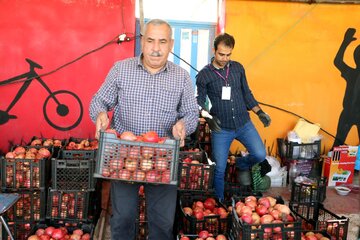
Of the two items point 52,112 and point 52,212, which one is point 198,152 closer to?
point 52,212

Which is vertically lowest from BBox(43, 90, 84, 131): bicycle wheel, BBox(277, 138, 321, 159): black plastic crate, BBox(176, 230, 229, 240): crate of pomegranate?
BBox(176, 230, 229, 240): crate of pomegranate

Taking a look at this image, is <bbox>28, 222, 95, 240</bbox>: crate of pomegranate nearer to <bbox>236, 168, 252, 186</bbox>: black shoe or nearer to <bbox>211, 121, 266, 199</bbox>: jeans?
<bbox>211, 121, 266, 199</bbox>: jeans

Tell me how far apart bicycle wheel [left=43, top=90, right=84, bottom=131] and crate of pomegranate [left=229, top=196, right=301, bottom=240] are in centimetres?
313

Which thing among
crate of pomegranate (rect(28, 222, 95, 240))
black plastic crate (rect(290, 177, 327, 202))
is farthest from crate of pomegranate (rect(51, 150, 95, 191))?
black plastic crate (rect(290, 177, 327, 202))

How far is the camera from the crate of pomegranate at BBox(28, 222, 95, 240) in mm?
3473

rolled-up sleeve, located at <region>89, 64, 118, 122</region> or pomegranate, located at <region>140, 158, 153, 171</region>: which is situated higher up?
rolled-up sleeve, located at <region>89, 64, 118, 122</region>

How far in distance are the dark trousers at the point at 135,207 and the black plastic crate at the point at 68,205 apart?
2.89 ft

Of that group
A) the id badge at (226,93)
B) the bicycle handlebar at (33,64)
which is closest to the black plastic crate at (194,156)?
the id badge at (226,93)

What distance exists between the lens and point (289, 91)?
6148 mm

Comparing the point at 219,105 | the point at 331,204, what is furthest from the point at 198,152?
the point at 331,204

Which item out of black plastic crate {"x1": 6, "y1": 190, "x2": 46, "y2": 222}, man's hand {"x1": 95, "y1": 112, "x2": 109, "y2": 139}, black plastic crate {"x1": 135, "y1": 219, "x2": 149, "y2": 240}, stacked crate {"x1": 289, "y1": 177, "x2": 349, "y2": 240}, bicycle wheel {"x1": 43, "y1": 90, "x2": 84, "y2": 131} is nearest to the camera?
man's hand {"x1": 95, "y1": 112, "x2": 109, "y2": 139}

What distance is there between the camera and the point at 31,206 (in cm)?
389

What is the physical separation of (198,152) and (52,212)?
5.57 feet

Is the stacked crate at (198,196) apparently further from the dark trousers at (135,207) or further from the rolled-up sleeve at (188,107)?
the rolled-up sleeve at (188,107)
